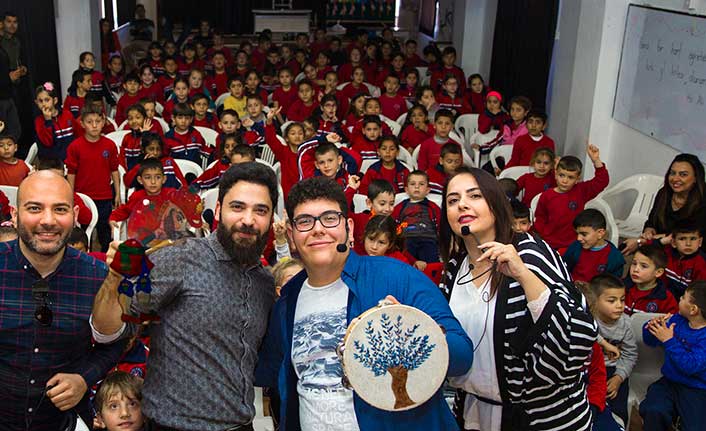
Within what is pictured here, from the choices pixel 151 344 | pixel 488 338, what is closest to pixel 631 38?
pixel 488 338

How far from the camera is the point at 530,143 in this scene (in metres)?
6.46

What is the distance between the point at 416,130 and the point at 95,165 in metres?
2.92

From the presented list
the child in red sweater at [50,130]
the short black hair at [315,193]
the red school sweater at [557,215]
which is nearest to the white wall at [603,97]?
the red school sweater at [557,215]

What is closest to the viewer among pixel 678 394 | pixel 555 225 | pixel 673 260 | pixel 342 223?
pixel 342 223

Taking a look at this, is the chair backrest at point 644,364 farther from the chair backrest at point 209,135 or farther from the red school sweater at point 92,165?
the chair backrest at point 209,135

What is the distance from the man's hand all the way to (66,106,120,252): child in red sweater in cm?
343

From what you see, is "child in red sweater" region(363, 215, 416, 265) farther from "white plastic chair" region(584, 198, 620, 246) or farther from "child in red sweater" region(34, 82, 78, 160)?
"child in red sweater" region(34, 82, 78, 160)

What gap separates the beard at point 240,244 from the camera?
2082mm

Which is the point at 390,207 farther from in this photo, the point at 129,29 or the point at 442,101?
the point at 129,29

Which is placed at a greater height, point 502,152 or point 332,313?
point 332,313

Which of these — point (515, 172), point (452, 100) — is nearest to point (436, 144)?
point (515, 172)

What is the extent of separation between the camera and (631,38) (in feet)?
20.0

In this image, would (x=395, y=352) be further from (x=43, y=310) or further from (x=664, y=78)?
(x=664, y=78)

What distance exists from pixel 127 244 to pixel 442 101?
705cm
